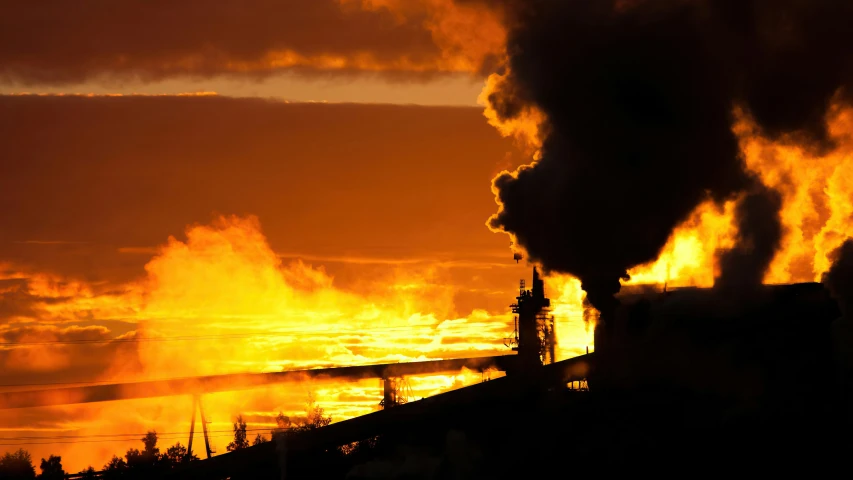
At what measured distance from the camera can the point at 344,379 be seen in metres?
103

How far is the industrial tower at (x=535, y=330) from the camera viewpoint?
305ft

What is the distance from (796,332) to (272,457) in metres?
30.4

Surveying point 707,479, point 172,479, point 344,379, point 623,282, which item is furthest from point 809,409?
point 344,379

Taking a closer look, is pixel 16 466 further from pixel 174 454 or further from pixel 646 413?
pixel 646 413

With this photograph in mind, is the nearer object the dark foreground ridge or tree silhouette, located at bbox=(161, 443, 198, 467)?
the dark foreground ridge

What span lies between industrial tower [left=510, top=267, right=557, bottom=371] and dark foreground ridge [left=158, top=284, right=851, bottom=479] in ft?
55.1

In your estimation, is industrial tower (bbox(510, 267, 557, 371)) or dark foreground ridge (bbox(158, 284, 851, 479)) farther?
industrial tower (bbox(510, 267, 557, 371))

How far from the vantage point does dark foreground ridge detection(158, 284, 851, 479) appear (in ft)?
217

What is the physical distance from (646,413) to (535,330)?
26.5m

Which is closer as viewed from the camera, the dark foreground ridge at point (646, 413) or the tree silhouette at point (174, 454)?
the dark foreground ridge at point (646, 413)

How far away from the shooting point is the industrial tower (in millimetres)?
93062

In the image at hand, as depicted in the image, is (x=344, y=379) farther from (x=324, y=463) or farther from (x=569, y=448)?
(x=569, y=448)

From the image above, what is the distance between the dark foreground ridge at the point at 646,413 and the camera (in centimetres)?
6606

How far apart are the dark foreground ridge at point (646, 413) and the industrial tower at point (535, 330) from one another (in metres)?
16.8
